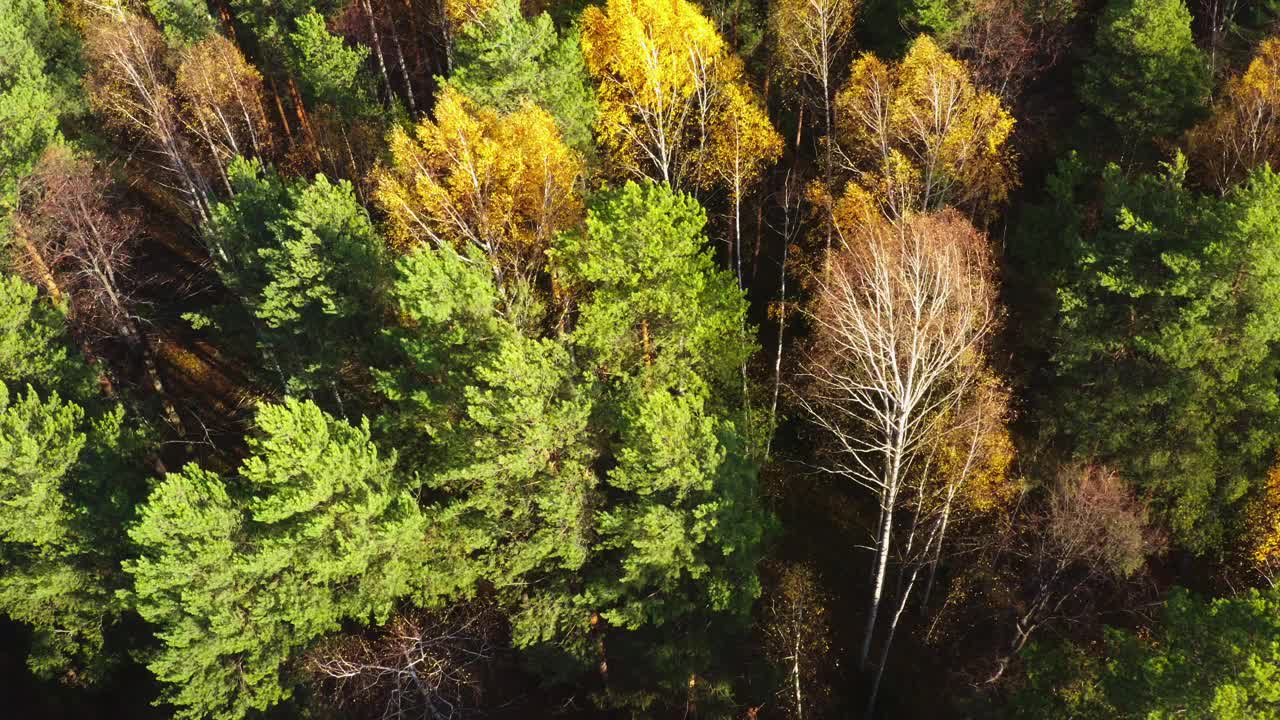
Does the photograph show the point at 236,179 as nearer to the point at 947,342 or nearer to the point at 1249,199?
the point at 947,342

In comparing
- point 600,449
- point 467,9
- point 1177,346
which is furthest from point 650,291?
point 467,9

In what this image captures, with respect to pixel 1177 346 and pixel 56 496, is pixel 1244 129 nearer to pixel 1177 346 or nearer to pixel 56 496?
pixel 1177 346

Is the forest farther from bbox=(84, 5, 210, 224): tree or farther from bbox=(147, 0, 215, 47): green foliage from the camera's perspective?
bbox=(147, 0, 215, 47): green foliage

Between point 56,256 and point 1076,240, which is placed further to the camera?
point 56,256

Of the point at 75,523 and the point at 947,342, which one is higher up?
the point at 947,342

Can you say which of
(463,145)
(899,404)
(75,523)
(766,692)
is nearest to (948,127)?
(899,404)

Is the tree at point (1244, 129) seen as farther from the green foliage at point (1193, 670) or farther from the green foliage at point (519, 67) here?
the green foliage at point (519, 67)

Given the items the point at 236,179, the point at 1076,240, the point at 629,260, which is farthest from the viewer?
the point at 236,179
